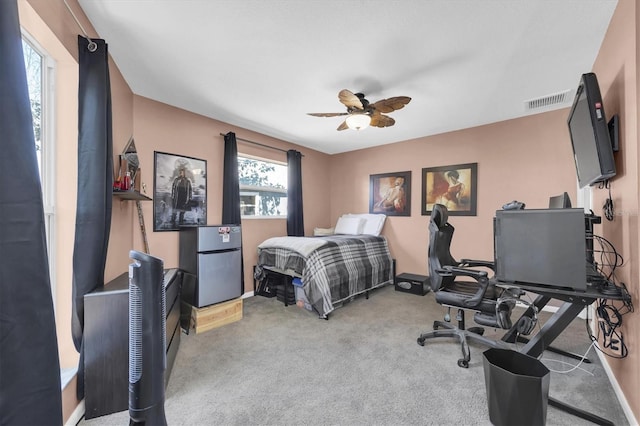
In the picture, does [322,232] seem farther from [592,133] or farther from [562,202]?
[592,133]

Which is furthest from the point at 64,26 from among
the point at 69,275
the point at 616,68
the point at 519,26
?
the point at 616,68

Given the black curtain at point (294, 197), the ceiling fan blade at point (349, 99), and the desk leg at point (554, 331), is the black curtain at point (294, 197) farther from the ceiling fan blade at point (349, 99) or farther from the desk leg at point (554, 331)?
the desk leg at point (554, 331)

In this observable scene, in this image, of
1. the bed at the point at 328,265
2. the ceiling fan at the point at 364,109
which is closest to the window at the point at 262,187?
the bed at the point at 328,265

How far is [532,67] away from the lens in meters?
2.38

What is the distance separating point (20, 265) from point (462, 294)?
2658 mm

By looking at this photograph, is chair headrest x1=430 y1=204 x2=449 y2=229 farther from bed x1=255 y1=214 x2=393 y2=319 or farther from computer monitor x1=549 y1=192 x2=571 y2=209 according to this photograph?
bed x1=255 y1=214 x2=393 y2=319

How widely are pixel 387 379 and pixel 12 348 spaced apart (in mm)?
1985

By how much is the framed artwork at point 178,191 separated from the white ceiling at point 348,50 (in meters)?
0.68

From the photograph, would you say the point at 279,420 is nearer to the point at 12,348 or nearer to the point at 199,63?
the point at 12,348

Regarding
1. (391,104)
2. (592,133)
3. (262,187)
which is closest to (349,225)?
(262,187)

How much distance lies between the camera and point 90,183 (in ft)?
5.41

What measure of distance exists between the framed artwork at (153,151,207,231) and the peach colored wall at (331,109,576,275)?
286cm

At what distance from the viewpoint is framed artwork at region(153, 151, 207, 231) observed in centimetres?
306

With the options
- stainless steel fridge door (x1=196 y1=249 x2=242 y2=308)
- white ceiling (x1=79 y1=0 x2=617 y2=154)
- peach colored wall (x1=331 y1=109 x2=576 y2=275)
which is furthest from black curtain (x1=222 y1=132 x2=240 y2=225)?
peach colored wall (x1=331 y1=109 x2=576 y2=275)
